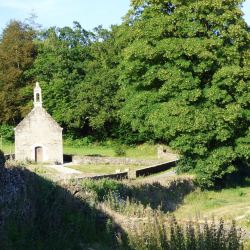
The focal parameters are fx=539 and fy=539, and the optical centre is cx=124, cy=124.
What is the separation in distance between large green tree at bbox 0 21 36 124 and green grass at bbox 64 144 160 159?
7.21 meters

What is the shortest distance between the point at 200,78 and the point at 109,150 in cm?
3185

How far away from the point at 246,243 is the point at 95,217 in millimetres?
5547

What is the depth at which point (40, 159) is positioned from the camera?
160 feet

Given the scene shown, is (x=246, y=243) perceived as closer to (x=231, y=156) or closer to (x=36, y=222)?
(x=36, y=222)

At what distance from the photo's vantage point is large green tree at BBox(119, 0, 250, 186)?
87.6ft

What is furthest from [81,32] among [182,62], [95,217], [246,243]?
[246,243]

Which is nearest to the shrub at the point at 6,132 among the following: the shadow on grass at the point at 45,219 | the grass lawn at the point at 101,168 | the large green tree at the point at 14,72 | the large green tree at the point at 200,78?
the large green tree at the point at 14,72

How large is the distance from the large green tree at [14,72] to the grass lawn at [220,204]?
36606 millimetres

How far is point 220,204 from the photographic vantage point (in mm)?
25500


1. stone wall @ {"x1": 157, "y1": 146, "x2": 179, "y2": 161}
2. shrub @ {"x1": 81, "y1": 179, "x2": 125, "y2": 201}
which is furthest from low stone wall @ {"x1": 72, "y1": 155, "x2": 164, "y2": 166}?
shrub @ {"x1": 81, "y1": 179, "x2": 125, "y2": 201}

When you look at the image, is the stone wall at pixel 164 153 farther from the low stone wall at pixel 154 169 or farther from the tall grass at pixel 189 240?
the tall grass at pixel 189 240

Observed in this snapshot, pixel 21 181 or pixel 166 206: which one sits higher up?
pixel 21 181

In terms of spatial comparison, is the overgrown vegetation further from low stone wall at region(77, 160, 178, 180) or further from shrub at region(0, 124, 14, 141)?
shrub at region(0, 124, 14, 141)

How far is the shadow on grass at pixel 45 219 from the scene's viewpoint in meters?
12.4
